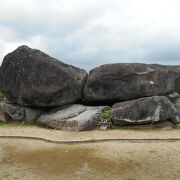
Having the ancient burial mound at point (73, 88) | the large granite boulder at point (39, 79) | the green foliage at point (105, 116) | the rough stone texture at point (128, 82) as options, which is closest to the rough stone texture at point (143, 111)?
the ancient burial mound at point (73, 88)

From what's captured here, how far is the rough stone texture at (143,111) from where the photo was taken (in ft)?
52.1

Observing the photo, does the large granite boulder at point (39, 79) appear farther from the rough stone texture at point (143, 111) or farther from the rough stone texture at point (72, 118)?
the rough stone texture at point (143, 111)

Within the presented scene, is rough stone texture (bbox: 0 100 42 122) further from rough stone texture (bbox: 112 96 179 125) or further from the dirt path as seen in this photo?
rough stone texture (bbox: 112 96 179 125)

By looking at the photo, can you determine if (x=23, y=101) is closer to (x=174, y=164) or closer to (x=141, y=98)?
(x=141, y=98)

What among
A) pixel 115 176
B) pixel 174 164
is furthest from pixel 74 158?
pixel 174 164

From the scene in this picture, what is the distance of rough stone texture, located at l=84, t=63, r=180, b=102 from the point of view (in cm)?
1698

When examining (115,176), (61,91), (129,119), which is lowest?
(115,176)

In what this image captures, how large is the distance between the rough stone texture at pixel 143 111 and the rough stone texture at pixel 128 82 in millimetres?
912

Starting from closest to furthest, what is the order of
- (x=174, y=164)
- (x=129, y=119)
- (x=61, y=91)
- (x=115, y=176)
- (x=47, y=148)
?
(x=115, y=176)
(x=174, y=164)
(x=47, y=148)
(x=129, y=119)
(x=61, y=91)

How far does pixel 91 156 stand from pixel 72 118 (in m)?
4.63

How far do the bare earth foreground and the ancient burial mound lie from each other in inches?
63.1

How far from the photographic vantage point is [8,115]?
17984mm

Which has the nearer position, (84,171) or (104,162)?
(84,171)

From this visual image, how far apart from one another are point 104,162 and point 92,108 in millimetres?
6207
